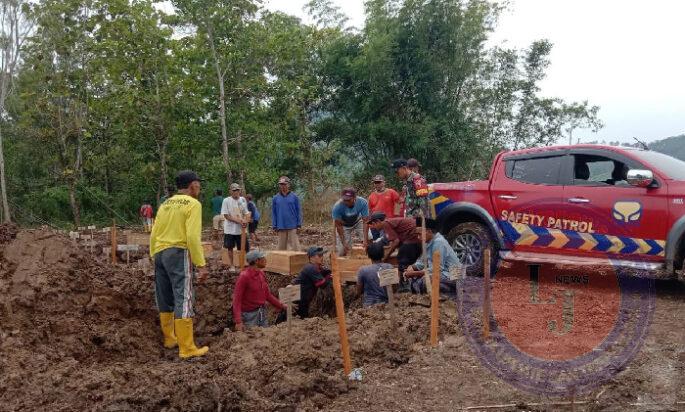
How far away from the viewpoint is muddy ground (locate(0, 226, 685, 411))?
427 centimetres

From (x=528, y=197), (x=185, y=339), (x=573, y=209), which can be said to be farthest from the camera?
(x=528, y=197)

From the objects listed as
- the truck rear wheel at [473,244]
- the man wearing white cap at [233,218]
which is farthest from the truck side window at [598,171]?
the man wearing white cap at [233,218]

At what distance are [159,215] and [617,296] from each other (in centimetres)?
549

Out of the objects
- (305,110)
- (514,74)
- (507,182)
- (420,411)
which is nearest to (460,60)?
(514,74)

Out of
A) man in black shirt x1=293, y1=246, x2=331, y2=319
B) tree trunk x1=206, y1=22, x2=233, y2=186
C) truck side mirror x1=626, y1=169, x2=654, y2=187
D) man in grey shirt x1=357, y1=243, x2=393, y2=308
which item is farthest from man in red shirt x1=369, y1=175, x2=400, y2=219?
tree trunk x1=206, y1=22, x2=233, y2=186

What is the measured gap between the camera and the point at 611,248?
7.00 metres

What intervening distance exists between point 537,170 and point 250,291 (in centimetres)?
411

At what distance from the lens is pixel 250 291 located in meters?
7.41

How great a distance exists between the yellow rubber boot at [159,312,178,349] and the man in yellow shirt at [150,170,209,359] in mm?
343

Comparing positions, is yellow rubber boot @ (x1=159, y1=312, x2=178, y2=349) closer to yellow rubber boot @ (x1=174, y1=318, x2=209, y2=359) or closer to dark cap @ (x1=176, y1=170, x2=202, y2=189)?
yellow rubber boot @ (x1=174, y1=318, x2=209, y2=359)

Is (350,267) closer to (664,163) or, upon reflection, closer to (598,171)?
(598,171)

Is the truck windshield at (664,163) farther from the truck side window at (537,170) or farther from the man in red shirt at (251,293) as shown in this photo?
the man in red shirt at (251,293)

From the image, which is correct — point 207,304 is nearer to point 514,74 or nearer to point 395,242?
point 395,242

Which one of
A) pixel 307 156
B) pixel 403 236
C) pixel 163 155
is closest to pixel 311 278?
pixel 403 236
